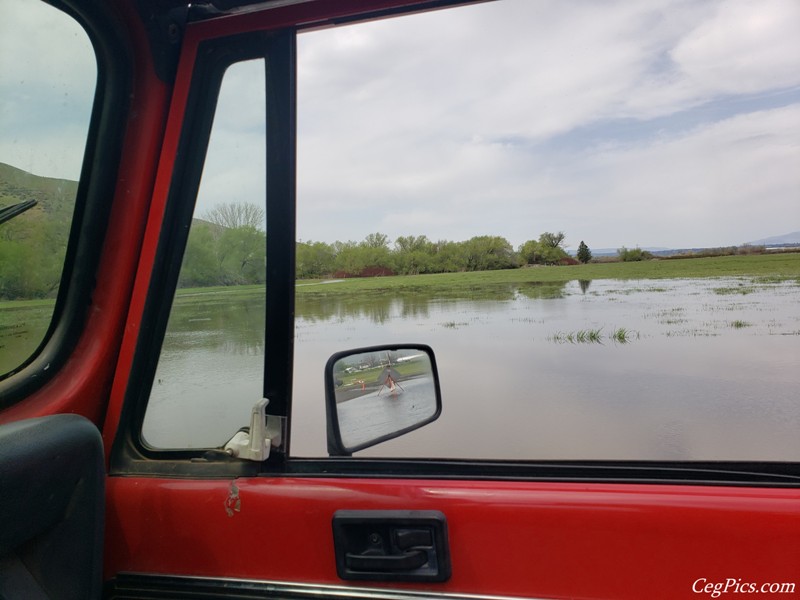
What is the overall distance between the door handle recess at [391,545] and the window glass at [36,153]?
1.08 meters

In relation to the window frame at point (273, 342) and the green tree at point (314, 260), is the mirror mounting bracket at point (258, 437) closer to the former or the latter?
the window frame at point (273, 342)

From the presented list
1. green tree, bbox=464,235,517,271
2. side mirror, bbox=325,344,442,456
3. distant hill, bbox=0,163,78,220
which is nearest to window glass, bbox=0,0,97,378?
distant hill, bbox=0,163,78,220

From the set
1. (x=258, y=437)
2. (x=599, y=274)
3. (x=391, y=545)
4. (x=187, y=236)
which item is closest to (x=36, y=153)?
(x=187, y=236)

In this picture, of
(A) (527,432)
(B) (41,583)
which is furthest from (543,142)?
(B) (41,583)

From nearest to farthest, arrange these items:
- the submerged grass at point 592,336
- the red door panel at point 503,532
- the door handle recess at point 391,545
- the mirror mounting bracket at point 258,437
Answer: the red door panel at point 503,532 < the door handle recess at point 391,545 < the mirror mounting bracket at point 258,437 < the submerged grass at point 592,336

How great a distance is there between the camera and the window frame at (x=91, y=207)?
163cm

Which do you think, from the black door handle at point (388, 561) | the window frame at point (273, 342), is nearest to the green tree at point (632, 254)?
the window frame at point (273, 342)

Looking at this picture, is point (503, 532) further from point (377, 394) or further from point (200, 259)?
point (200, 259)

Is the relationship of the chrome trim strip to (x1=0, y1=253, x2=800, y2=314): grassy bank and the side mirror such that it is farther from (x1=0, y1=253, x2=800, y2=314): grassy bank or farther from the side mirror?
(x1=0, y1=253, x2=800, y2=314): grassy bank

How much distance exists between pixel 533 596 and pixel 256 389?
0.94m

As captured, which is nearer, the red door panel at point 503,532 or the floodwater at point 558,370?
the red door panel at point 503,532

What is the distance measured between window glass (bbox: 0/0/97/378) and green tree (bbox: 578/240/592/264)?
1.56 m

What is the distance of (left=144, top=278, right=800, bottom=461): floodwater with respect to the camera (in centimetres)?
143

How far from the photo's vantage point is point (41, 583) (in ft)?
4.17
